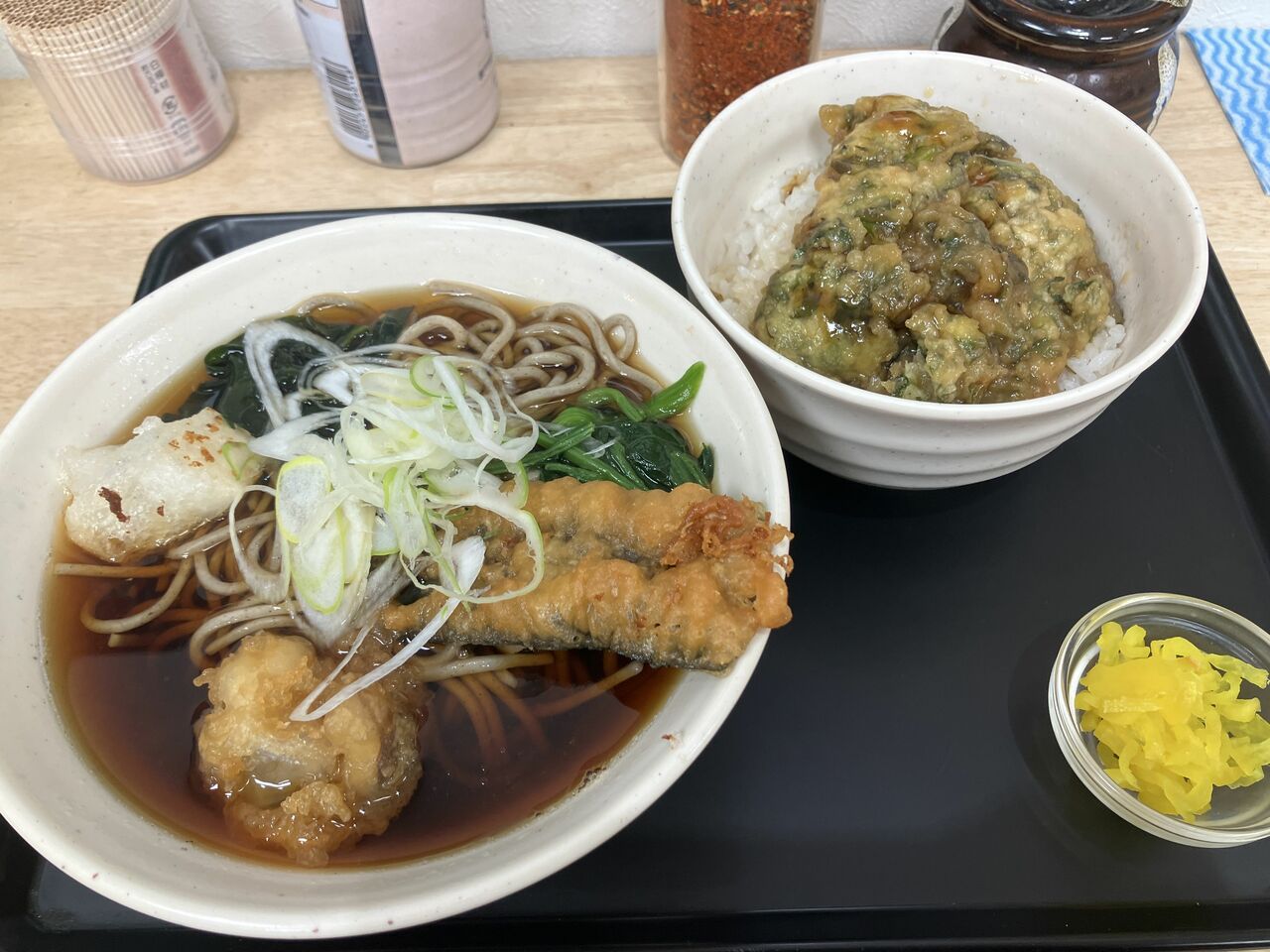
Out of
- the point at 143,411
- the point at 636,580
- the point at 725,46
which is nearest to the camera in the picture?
the point at 636,580

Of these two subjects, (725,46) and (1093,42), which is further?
(725,46)

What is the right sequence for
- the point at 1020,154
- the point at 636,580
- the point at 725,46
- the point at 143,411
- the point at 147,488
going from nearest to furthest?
the point at 636,580
the point at 147,488
the point at 143,411
the point at 1020,154
the point at 725,46

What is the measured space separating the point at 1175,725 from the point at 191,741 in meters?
1.56

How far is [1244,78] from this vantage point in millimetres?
2459

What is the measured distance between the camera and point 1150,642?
4.71ft

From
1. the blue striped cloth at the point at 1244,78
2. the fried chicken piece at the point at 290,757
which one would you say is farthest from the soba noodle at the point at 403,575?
the blue striped cloth at the point at 1244,78

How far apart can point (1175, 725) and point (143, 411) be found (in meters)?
1.91

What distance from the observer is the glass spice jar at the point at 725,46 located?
6.36ft

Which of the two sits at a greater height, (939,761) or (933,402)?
(933,402)

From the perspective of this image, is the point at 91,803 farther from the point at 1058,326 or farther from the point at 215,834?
the point at 1058,326

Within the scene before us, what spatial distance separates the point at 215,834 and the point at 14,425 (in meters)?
0.76

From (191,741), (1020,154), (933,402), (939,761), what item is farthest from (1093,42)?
(191,741)

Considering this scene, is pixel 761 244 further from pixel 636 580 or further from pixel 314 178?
pixel 314 178

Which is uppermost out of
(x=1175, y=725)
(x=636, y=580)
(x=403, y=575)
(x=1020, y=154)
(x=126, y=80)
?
(x=126, y=80)
